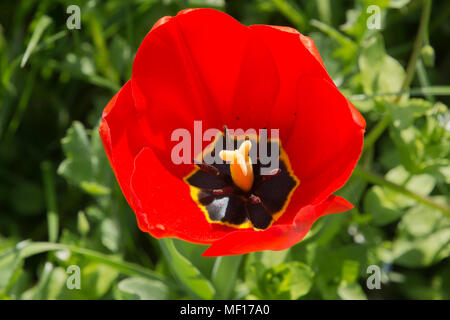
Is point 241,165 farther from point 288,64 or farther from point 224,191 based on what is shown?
point 288,64

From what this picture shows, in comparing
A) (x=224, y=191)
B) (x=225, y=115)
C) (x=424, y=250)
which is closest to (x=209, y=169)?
(x=224, y=191)

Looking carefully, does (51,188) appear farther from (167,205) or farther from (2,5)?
(2,5)

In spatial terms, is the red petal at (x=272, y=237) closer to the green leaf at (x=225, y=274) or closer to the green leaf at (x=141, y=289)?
the green leaf at (x=225, y=274)

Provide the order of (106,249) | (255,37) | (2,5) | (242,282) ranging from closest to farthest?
(255,37), (242,282), (106,249), (2,5)

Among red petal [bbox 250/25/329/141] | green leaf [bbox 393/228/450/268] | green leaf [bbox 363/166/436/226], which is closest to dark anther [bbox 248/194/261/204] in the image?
red petal [bbox 250/25/329/141]

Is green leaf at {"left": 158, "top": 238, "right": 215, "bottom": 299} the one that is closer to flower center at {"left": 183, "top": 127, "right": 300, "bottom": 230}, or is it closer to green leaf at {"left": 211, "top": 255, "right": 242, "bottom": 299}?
green leaf at {"left": 211, "top": 255, "right": 242, "bottom": 299}
